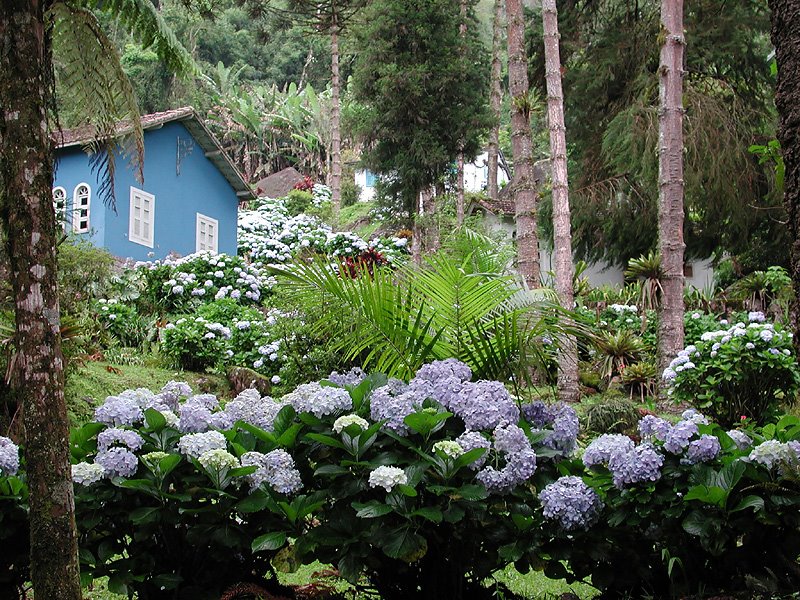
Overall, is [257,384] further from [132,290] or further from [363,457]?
[363,457]

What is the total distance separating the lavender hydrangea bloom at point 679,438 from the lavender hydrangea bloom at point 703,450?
0.03 m

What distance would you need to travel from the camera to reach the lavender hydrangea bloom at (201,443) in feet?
13.2

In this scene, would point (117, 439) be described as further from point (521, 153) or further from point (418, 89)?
point (418, 89)

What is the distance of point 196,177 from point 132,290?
22.0ft

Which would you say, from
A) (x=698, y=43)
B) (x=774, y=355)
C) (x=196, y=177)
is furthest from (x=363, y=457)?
(x=196, y=177)

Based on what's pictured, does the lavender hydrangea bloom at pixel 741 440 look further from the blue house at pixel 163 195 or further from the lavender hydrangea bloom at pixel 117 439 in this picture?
the blue house at pixel 163 195

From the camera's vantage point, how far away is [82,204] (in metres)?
21.8

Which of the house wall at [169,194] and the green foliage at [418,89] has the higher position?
the green foliage at [418,89]

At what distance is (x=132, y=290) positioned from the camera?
732 inches

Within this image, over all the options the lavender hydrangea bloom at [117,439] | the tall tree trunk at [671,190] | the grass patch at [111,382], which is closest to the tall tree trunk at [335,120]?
the grass patch at [111,382]

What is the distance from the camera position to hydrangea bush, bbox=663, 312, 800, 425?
423 inches

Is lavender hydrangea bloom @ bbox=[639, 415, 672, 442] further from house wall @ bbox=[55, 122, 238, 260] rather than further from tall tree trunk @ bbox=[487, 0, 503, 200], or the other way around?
tall tree trunk @ bbox=[487, 0, 503, 200]

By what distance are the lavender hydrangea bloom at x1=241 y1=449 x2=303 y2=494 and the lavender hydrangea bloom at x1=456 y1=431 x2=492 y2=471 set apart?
76cm

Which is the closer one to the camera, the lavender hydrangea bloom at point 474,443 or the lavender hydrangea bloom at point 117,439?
the lavender hydrangea bloom at point 474,443
